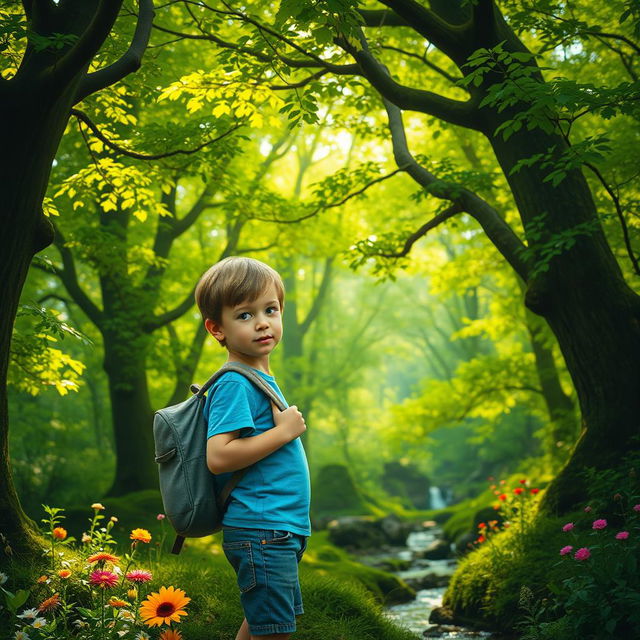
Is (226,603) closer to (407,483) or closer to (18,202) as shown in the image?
(18,202)

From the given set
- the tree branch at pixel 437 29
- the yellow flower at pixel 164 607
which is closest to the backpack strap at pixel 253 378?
the yellow flower at pixel 164 607

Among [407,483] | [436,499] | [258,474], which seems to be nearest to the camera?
[258,474]

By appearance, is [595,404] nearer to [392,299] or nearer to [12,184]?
[12,184]

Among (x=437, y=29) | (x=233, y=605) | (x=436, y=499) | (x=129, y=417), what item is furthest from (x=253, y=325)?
(x=436, y=499)

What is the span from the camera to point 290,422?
2.28m

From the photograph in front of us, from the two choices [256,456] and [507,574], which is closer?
[256,456]

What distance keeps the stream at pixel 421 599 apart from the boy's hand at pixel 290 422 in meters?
2.89

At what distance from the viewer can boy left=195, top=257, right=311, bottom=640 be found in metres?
2.21

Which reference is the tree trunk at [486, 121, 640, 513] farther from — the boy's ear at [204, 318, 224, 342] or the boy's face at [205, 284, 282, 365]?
the boy's ear at [204, 318, 224, 342]

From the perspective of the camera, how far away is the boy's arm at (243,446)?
2195 millimetres

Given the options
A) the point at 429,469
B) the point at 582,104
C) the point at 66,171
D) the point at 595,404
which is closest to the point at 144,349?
the point at 66,171

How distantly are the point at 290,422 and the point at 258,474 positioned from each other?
0.24m

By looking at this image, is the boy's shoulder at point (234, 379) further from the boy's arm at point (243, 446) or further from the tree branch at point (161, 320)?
the tree branch at point (161, 320)

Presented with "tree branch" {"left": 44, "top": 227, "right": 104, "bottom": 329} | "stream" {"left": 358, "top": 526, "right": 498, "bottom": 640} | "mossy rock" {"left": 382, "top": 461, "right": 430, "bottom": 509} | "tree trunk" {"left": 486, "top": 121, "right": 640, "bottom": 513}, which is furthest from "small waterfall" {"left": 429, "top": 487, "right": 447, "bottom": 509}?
"tree trunk" {"left": 486, "top": 121, "right": 640, "bottom": 513}
